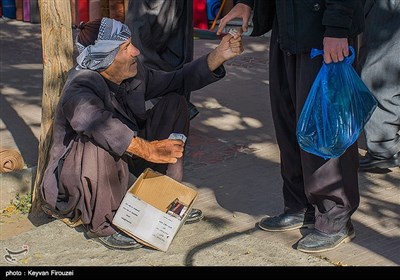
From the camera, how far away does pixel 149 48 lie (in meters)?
6.70

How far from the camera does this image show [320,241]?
448 centimetres

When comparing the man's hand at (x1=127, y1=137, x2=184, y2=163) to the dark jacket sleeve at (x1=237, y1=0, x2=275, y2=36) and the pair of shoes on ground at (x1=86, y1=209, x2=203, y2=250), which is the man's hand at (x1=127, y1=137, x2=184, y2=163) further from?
the dark jacket sleeve at (x1=237, y1=0, x2=275, y2=36)

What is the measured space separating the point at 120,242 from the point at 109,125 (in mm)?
652

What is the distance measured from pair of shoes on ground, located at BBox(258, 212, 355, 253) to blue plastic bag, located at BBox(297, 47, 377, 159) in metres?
0.49

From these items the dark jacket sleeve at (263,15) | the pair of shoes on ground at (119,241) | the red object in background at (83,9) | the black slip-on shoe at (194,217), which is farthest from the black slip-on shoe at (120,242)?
the red object in background at (83,9)

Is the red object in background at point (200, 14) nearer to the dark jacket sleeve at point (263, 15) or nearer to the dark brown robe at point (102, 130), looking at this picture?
the dark brown robe at point (102, 130)

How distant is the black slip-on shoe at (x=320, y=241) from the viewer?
4453 millimetres

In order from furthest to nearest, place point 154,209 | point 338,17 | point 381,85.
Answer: point 381,85, point 154,209, point 338,17

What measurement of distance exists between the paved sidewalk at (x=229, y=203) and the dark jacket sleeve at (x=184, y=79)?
744 millimetres

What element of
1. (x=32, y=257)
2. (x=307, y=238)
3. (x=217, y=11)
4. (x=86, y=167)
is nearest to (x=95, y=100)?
(x=86, y=167)

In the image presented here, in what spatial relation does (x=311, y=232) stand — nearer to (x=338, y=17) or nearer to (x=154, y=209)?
(x=154, y=209)

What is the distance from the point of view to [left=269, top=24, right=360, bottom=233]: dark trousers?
4348 millimetres

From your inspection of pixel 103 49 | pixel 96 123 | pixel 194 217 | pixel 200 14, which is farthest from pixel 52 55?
pixel 200 14

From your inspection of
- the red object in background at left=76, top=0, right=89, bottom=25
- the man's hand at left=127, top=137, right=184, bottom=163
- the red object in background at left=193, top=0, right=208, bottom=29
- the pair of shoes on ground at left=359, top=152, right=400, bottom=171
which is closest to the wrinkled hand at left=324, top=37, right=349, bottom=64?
the man's hand at left=127, top=137, right=184, bottom=163
